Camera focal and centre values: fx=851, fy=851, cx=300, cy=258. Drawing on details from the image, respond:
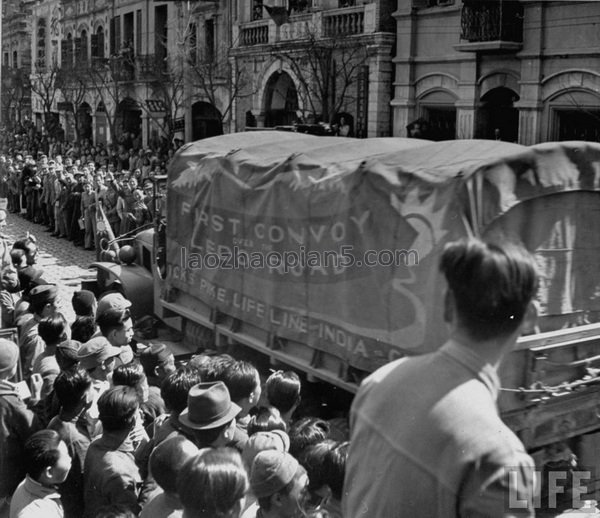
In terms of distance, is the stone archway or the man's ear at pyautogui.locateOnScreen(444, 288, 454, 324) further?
the stone archway

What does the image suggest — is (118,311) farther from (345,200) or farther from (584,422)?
(584,422)

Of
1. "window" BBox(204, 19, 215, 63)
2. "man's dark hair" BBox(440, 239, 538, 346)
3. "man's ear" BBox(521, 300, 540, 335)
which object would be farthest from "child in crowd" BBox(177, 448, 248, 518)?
"window" BBox(204, 19, 215, 63)

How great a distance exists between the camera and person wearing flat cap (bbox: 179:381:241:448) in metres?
4.89

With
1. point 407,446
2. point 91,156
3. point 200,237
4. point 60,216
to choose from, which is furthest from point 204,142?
point 91,156

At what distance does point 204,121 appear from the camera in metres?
31.3

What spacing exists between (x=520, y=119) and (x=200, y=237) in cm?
1037

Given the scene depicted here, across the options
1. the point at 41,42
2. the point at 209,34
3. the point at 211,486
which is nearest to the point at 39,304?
the point at 211,486

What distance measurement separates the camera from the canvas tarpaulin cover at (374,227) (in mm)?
6250

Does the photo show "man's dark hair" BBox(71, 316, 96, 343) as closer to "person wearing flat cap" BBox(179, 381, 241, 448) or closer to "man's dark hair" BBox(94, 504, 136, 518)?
"person wearing flat cap" BBox(179, 381, 241, 448)

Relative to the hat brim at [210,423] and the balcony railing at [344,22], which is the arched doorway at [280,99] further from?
the hat brim at [210,423]

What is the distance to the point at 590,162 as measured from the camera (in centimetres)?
652

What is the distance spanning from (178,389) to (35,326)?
272 cm
